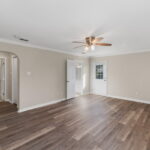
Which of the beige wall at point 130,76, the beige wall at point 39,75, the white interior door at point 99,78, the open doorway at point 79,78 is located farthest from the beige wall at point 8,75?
the beige wall at point 130,76

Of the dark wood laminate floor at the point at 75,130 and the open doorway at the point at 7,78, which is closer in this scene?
the dark wood laminate floor at the point at 75,130

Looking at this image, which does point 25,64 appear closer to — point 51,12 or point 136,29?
point 51,12

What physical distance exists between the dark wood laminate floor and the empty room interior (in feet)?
0.06

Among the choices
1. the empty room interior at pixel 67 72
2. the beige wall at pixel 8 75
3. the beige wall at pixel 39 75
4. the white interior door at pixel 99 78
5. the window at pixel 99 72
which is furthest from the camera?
the window at pixel 99 72

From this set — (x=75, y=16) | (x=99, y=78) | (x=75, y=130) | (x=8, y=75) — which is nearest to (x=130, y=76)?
(x=99, y=78)

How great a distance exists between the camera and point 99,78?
614 cm

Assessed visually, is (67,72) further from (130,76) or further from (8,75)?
(130,76)

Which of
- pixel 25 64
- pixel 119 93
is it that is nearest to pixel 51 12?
pixel 25 64

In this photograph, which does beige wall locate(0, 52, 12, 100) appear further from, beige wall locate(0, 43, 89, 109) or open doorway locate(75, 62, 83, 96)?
open doorway locate(75, 62, 83, 96)

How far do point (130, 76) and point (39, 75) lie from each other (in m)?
4.33

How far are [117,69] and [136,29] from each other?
3.16 meters

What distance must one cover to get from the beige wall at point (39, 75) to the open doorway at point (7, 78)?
118cm

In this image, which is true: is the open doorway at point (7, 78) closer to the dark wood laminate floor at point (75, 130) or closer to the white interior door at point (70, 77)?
the dark wood laminate floor at point (75, 130)

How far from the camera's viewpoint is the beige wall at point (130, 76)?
4.51 m
